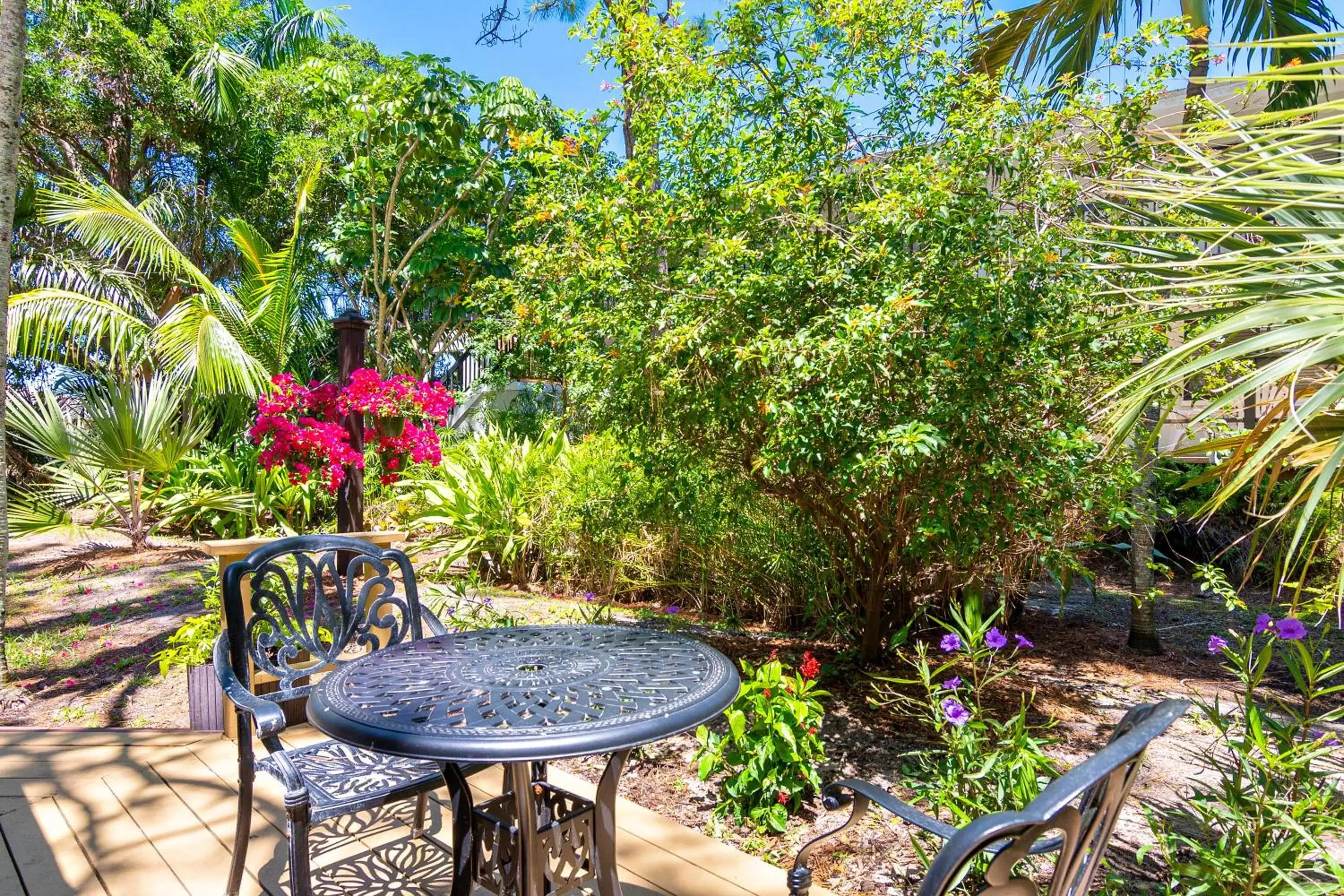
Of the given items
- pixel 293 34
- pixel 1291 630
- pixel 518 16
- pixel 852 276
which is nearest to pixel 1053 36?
pixel 852 276

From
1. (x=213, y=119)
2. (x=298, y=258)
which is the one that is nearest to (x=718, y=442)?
(x=298, y=258)

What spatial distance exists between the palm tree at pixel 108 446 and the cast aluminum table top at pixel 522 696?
183 inches

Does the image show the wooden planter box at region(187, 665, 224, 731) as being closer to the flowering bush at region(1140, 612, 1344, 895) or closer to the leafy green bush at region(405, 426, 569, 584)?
the leafy green bush at region(405, 426, 569, 584)

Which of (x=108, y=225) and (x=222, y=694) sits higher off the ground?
(x=108, y=225)

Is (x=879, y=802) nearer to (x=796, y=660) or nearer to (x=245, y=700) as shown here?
(x=245, y=700)

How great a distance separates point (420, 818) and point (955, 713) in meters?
1.59

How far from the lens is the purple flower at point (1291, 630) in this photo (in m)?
1.86

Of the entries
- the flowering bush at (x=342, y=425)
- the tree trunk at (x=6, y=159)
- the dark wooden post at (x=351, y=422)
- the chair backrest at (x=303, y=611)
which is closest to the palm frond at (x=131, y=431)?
the flowering bush at (x=342, y=425)

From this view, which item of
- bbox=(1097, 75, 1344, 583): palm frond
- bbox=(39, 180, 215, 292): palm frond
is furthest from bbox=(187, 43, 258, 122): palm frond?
bbox=(1097, 75, 1344, 583): palm frond

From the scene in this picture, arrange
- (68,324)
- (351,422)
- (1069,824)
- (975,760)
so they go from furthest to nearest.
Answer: (68,324) → (351,422) → (975,760) → (1069,824)

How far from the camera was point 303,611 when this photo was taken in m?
2.22

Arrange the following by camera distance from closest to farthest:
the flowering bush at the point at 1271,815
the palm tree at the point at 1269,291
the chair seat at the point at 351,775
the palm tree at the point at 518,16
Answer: the palm tree at the point at 1269,291, the flowering bush at the point at 1271,815, the chair seat at the point at 351,775, the palm tree at the point at 518,16

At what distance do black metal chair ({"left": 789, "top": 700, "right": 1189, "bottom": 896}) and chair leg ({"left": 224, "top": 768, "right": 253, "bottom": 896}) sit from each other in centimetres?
170

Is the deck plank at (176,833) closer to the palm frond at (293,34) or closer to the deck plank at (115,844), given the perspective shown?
the deck plank at (115,844)
